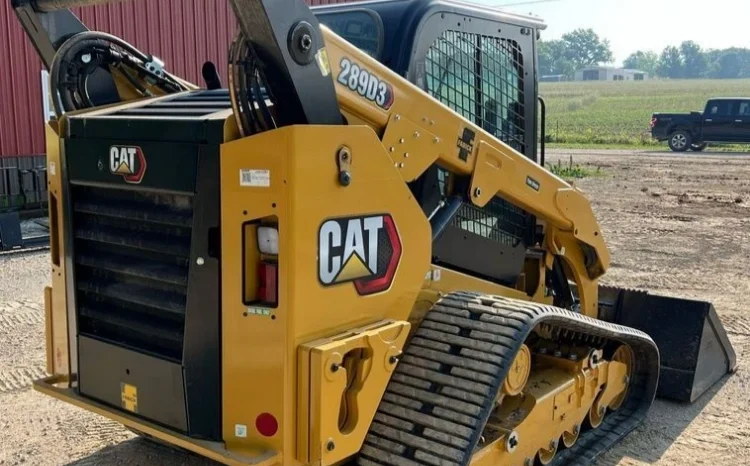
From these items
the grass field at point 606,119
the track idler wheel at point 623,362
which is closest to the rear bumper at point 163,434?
the track idler wheel at point 623,362

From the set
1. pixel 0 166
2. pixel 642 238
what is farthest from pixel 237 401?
pixel 0 166

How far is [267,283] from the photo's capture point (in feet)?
9.93

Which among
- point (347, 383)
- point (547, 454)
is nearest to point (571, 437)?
point (547, 454)

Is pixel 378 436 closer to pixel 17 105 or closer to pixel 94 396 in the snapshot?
pixel 94 396

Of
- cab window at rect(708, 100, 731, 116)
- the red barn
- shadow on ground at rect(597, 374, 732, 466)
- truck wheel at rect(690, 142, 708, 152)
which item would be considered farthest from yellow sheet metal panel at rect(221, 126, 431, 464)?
truck wheel at rect(690, 142, 708, 152)

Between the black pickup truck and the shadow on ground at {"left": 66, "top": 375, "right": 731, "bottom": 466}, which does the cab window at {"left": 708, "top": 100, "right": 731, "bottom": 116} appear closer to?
the black pickup truck

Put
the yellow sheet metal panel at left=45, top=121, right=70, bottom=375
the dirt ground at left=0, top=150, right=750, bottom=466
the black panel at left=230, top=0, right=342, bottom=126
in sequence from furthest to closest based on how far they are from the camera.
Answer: the dirt ground at left=0, top=150, right=750, bottom=466 → the yellow sheet metal panel at left=45, top=121, right=70, bottom=375 → the black panel at left=230, top=0, right=342, bottom=126

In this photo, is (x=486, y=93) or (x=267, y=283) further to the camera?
(x=486, y=93)

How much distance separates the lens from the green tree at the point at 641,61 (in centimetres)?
18971

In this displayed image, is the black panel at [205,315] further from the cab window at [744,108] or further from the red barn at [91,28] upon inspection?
the cab window at [744,108]

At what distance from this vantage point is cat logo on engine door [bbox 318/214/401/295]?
304 centimetres

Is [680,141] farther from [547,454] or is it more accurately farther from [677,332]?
[547,454]

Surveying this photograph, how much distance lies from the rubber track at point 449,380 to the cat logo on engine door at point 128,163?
4.54 ft

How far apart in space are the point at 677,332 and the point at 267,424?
3.60m
